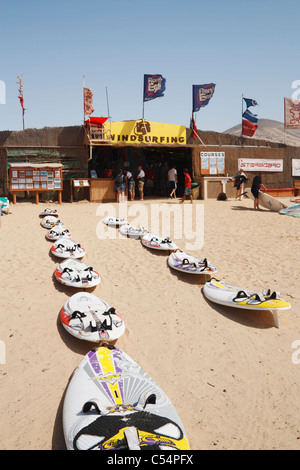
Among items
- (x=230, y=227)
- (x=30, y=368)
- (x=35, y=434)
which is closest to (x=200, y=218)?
(x=230, y=227)

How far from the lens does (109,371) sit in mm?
4020

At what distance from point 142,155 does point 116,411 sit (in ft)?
50.5

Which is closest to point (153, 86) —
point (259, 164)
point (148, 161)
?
point (148, 161)

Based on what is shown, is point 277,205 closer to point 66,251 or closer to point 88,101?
point 66,251

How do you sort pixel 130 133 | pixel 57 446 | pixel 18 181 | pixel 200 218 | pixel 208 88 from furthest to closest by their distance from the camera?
1. pixel 208 88
2. pixel 130 133
3. pixel 18 181
4. pixel 200 218
5. pixel 57 446

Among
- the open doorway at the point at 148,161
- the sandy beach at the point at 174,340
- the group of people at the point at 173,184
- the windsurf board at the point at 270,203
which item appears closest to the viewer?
the sandy beach at the point at 174,340

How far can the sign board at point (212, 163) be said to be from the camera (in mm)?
16375

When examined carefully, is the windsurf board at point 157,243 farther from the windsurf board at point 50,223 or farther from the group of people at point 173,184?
the group of people at point 173,184

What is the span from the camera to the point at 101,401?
3531 mm

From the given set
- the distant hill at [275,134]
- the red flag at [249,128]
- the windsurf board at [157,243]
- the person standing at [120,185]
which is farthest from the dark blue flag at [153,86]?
the distant hill at [275,134]

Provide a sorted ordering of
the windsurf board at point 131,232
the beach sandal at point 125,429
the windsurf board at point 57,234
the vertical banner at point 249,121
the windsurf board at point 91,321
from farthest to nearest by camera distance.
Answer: the vertical banner at point 249,121 → the windsurf board at point 131,232 → the windsurf board at point 57,234 → the windsurf board at point 91,321 → the beach sandal at point 125,429

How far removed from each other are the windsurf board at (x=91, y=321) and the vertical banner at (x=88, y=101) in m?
10.5
